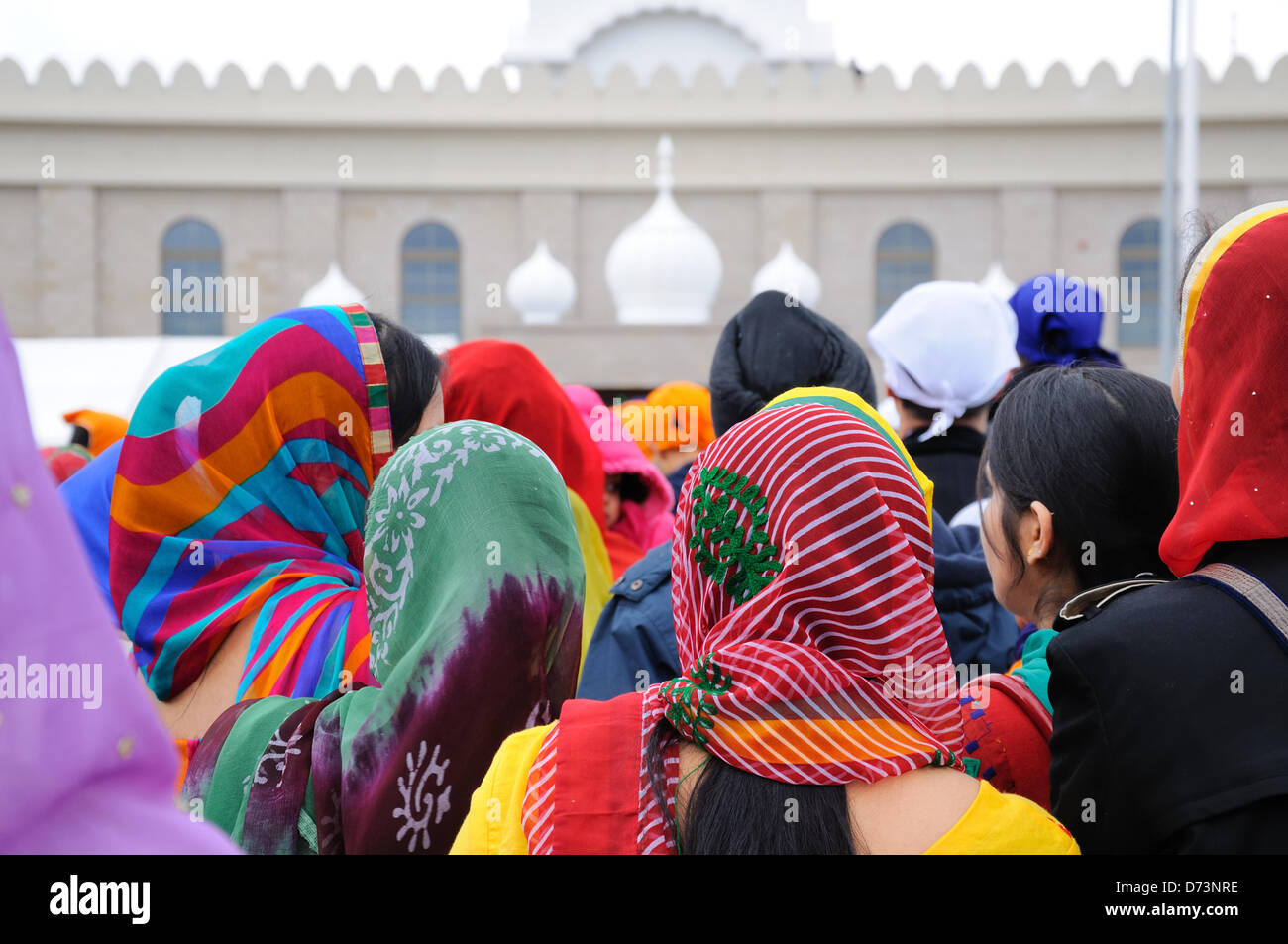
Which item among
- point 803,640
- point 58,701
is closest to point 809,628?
point 803,640

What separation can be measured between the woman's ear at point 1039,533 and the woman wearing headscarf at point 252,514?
106 centimetres

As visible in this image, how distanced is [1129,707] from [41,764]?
4.13ft

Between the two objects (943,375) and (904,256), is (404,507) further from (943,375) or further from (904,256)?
(904,256)

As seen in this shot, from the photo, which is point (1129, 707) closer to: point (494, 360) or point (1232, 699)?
point (1232, 699)

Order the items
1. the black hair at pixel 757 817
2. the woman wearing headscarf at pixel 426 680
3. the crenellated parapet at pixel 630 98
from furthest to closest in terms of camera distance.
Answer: the crenellated parapet at pixel 630 98 < the woman wearing headscarf at pixel 426 680 < the black hair at pixel 757 817

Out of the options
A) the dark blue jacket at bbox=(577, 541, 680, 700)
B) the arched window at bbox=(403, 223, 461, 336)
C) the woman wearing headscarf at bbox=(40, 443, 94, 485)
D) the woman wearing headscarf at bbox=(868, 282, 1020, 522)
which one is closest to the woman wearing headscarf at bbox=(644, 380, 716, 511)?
the woman wearing headscarf at bbox=(868, 282, 1020, 522)

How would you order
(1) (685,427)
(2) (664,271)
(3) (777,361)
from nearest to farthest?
(3) (777,361)
(1) (685,427)
(2) (664,271)

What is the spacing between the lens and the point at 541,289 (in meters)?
15.6

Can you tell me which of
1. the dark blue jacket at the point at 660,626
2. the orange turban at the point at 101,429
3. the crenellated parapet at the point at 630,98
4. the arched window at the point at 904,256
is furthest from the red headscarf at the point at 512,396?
the arched window at the point at 904,256

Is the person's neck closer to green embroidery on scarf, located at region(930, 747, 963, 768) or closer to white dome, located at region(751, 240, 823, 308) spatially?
green embroidery on scarf, located at region(930, 747, 963, 768)

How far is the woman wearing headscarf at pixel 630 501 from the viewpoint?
453 centimetres

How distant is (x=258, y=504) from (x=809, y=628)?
1167 mm

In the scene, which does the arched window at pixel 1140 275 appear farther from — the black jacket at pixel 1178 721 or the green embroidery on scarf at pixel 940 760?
the green embroidery on scarf at pixel 940 760

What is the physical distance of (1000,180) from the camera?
1998 centimetres
